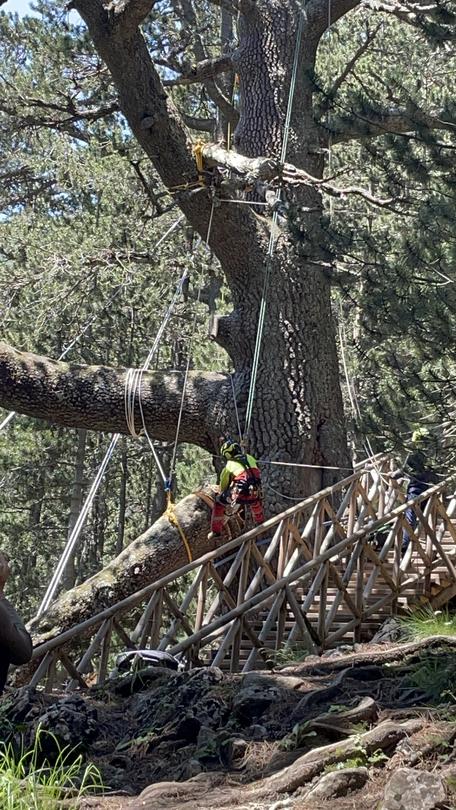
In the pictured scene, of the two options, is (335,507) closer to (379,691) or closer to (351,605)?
(351,605)

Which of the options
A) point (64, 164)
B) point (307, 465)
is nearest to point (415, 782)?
point (307, 465)

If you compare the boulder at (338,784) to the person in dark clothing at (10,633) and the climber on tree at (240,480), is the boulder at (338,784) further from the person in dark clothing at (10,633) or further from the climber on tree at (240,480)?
the climber on tree at (240,480)

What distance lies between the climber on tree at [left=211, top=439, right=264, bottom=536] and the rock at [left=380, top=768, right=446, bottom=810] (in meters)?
4.79

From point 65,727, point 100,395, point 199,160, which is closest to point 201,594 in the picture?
point 100,395

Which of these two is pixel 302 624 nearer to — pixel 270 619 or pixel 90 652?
pixel 270 619

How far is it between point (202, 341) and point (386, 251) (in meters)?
8.45

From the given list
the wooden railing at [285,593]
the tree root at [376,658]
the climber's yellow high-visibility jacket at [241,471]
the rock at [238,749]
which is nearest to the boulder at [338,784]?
the rock at [238,749]

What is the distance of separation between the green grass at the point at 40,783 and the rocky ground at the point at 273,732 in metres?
0.09

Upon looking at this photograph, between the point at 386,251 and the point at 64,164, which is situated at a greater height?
the point at 64,164

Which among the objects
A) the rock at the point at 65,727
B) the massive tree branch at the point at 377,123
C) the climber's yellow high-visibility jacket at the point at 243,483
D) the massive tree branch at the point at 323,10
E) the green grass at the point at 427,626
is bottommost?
the rock at the point at 65,727

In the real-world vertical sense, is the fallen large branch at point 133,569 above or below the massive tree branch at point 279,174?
below

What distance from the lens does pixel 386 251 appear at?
698cm

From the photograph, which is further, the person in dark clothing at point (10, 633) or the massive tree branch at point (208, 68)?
the massive tree branch at point (208, 68)

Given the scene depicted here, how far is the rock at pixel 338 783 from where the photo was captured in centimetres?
364
